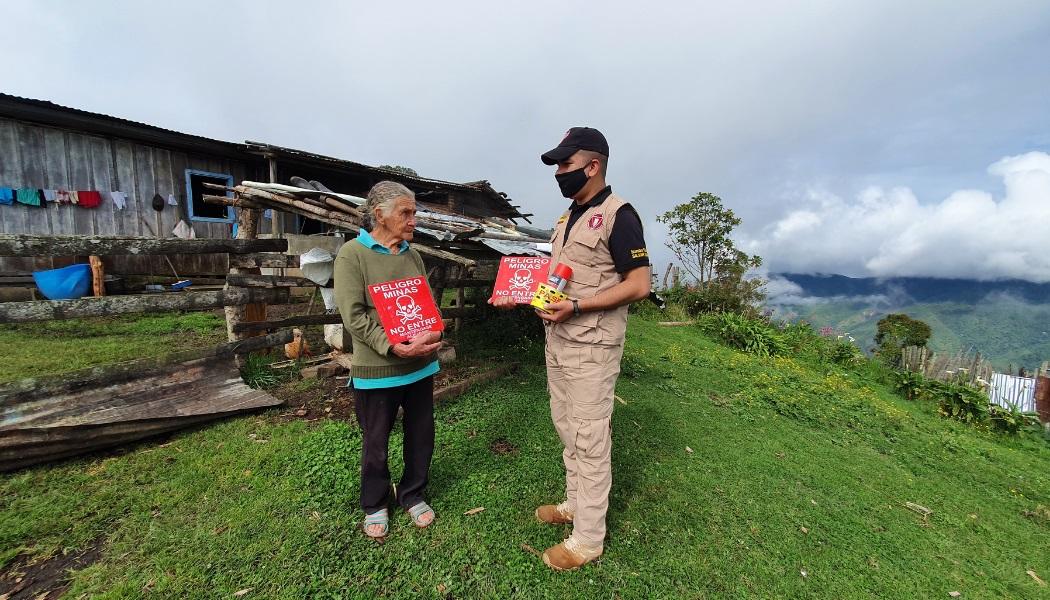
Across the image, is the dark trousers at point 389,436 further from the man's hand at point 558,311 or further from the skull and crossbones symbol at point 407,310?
the man's hand at point 558,311

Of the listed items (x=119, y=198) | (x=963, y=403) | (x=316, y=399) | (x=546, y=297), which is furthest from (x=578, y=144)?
(x=119, y=198)

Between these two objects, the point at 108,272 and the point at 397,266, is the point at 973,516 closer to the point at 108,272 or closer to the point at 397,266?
the point at 397,266

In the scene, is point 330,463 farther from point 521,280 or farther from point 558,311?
point 558,311

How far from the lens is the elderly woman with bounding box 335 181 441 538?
2.37m

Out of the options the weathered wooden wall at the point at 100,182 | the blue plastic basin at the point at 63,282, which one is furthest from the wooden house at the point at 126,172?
the blue plastic basin at the point at 63,282

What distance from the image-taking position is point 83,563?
2434 mm

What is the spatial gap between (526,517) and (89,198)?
12673mm

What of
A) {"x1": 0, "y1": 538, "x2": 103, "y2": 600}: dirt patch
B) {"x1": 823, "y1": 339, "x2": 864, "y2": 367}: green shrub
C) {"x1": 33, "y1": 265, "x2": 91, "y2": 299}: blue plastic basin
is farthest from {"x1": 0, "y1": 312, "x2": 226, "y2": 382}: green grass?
{"x1": 823, "y1": 339, "x2": 864, "y2": 367}: green shrub

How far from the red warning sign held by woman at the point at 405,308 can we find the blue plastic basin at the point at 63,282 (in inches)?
345

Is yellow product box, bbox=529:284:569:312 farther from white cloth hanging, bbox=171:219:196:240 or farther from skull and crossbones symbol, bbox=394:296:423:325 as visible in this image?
white cloth hanging, bbox=171:219:196:240

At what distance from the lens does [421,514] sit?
283 cm

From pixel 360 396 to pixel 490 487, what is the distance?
1.43m

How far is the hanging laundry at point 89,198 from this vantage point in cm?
930

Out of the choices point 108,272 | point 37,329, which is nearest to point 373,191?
point 37,329
